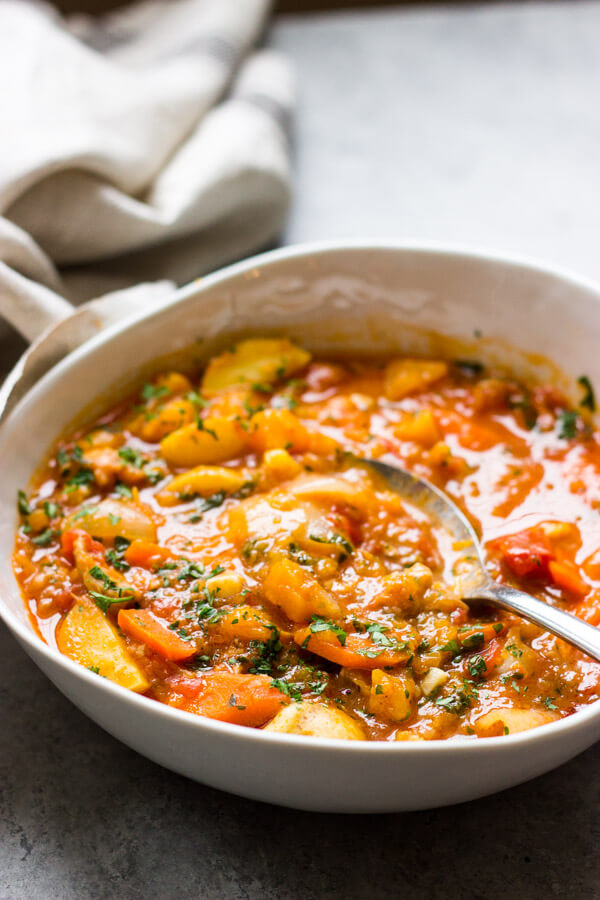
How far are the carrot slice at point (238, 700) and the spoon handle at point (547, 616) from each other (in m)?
0.59

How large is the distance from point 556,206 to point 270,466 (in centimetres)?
208

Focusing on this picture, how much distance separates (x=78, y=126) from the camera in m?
3.48

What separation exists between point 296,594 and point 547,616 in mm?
582

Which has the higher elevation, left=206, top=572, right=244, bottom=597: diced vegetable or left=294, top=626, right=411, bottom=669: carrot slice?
left=294, top=626, right=411, bottom=669: carrot slice

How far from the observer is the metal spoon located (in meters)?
2.20

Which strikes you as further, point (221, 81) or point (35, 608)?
point (221, 81)

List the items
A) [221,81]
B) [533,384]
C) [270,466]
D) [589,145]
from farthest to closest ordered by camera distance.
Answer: [589,145], [221,81], [533,384], [270,466]

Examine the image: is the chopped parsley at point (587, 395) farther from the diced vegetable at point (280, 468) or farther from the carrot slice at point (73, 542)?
the carrot slice at point (73, 542)


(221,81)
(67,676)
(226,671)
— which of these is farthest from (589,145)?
(67,676)

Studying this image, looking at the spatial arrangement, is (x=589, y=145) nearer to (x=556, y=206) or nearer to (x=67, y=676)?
(x=556, y=206)

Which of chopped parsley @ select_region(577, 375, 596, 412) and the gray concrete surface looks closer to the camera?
the gray concrete surface

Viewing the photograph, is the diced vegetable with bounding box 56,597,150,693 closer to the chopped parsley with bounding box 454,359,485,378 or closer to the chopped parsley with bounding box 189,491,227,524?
the chopped parsley with bounding box 189,491,227,524

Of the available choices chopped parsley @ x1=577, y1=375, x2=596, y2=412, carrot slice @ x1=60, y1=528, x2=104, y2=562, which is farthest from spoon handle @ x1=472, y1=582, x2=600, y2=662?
carrot slice @ x1=60, y1=528, x2=104, y2=562

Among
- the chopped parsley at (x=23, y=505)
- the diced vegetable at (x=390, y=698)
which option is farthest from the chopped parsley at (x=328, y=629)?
the chopped parsley at (x=23, y=505)
